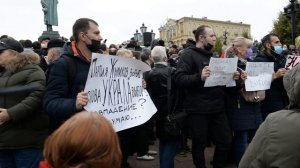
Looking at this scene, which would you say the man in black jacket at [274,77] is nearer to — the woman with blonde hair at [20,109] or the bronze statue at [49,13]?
the woman with blonde hair at [20,109]

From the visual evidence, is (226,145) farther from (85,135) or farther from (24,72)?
(85,135)

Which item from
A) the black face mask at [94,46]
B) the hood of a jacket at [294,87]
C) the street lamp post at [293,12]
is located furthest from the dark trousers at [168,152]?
the street lamp post at [293,12]

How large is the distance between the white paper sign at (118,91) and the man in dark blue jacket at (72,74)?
0.41 ft

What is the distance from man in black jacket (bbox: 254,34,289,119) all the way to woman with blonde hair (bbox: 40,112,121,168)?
4130mm

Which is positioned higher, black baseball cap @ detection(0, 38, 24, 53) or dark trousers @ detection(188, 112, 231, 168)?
black baseball cap @ detection(0, 38, 24, 53)

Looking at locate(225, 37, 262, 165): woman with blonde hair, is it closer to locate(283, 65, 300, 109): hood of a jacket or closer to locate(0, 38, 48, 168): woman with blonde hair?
locate(0, 38, 48, 168): woman with blonde hair

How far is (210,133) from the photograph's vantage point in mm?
4488

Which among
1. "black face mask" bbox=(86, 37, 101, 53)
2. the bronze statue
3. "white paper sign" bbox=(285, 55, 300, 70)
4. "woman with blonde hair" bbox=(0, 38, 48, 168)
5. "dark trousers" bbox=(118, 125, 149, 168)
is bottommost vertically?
"dark trousers" bbox=(118, 125, 149, 168)

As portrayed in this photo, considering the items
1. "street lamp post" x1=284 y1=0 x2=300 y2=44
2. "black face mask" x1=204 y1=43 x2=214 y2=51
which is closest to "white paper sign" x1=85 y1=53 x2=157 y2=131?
"black face mask" x1=204 y1=43 x2=214 y2=51

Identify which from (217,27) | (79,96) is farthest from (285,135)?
(217,27)

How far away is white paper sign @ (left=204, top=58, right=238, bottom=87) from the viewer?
430 cm

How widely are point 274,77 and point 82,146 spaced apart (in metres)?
4.23

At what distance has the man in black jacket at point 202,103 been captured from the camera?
4316 millimetres

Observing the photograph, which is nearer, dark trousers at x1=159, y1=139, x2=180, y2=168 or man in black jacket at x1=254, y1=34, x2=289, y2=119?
dark trousers at x1=159, y1=139, x2=180, y2=168
